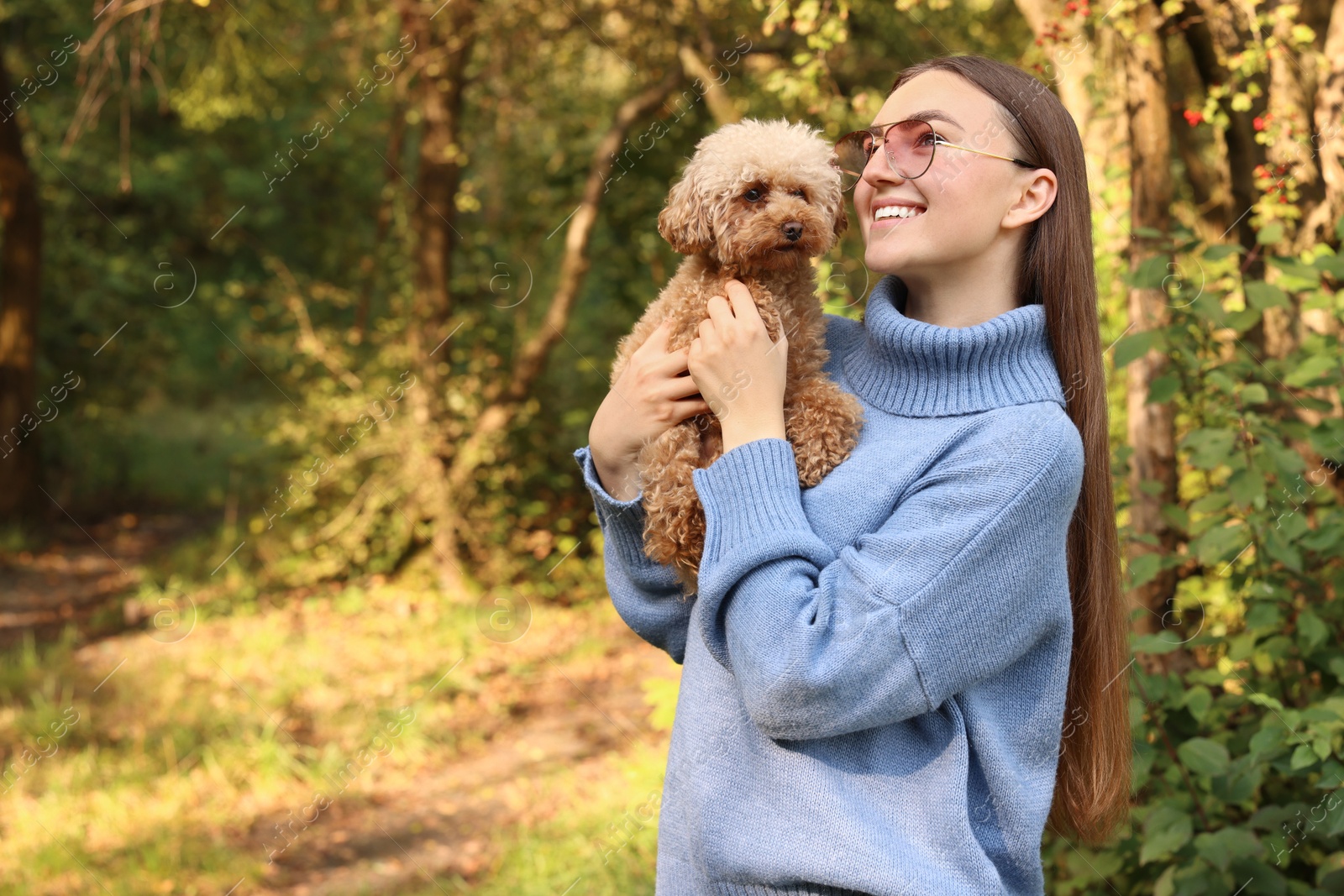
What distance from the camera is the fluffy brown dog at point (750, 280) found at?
5.72 ft

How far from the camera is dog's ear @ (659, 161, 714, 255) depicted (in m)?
1.97

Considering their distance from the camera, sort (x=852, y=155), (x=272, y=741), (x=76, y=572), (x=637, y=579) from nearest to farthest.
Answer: (x=637, y=579) → (x=852, y=155) → (x=272, y=741) → (x=76, y=572)

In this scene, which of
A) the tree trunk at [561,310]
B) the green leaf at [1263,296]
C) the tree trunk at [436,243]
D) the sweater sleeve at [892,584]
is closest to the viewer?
the sweater sleeve at [892,584]

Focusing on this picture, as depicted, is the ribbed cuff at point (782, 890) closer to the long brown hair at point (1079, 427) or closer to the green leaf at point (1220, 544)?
the long brown hair at point (1079, 427)

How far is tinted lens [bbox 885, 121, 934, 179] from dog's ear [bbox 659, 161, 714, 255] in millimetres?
376

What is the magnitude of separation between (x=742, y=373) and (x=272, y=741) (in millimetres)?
4910

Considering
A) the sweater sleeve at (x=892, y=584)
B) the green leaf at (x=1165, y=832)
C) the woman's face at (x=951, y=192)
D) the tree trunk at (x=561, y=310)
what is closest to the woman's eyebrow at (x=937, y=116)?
the woman's face at (x=951, y=192)

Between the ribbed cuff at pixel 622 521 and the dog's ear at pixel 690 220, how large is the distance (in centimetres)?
48

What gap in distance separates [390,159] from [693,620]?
289 inches

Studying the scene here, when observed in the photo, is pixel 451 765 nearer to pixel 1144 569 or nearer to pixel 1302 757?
pixel 1144 569

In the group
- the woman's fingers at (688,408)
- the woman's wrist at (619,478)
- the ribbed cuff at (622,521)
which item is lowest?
the ribbed cuff at (622,521)

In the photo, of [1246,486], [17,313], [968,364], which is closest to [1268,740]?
[1246,486]

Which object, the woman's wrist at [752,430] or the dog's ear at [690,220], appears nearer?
the woman's wrist at [752,430]

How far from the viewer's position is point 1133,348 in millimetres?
2855
